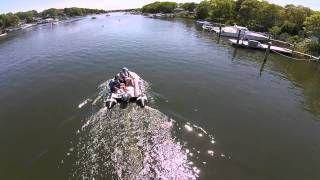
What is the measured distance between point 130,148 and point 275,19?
8271 cm

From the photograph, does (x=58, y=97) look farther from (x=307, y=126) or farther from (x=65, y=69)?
(x=307, y=126)

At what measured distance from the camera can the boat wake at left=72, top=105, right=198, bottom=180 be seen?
18984 millimetres

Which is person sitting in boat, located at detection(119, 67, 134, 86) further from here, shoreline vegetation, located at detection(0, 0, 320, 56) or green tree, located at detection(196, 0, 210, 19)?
green tree, located at detection(196, 0, 210, 19)

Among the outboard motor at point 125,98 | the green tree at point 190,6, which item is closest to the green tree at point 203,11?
the green tree at point 190,6

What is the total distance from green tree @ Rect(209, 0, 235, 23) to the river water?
→ 70728 millimetres

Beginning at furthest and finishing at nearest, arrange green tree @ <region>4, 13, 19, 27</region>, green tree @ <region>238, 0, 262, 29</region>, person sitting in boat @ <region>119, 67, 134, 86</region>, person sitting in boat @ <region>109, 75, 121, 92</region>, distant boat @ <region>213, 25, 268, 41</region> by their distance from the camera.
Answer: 1. green tree @ <region>4, 13, 19, 27</region>
2. green tree @ <region>238, 0, 262, 29</region>
3. distant boat @ <region>213, 25, 268, 41</region>
4. person sitting in boat @ <region>119, 67, 134, 86</region>
5. person sitting in boat @ <region>109, 75, 121, 92</region>

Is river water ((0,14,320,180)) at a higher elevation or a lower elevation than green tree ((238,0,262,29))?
lower

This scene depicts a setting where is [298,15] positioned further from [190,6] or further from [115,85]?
[190,6]

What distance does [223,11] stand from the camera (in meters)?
116

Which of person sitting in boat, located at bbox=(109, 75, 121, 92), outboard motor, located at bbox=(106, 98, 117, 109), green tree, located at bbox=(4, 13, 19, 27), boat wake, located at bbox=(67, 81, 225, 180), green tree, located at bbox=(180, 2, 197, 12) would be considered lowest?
green tree, located at bbox=(4, 13, 19, 27)

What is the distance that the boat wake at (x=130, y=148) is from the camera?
1898cm

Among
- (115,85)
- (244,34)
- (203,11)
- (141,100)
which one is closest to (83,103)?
(115,85)

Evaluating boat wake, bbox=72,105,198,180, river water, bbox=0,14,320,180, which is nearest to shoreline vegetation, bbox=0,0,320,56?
river water, bbox=0,14,320,180

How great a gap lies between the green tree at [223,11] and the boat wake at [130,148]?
315 ft
